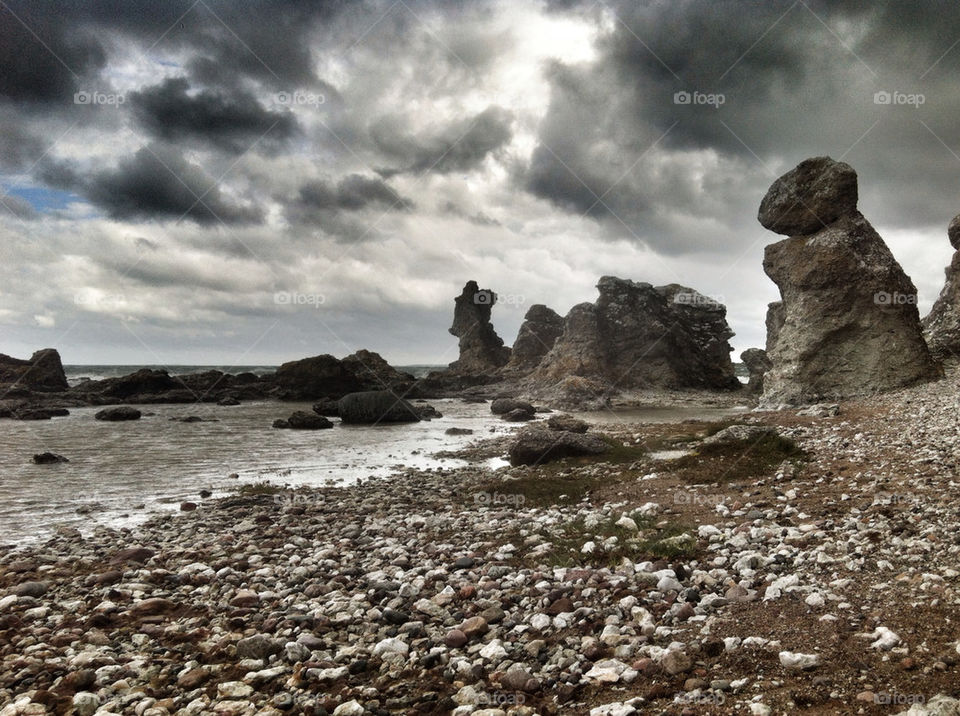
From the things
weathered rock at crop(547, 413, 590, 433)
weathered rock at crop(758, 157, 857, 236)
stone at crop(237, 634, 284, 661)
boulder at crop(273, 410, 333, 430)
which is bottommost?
stone at crop(237, 634, 284, 661)

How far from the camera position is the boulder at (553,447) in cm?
1998

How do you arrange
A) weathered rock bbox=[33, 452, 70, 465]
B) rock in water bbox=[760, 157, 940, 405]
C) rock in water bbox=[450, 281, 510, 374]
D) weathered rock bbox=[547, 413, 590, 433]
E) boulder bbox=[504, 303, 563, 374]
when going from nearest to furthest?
weathered rock bbox=[33, 452, 70, 465] → rock in water bbox=[760, 157, 940, 405] → weathered rock bbox=[547, 413, 590, 433] → boulder bbox=[504, 303, 563, 374] → rock in water bbox=[450, 281, 510, 374]

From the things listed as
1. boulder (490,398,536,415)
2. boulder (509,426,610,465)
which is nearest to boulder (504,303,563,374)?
boulder (490,398,536,415)

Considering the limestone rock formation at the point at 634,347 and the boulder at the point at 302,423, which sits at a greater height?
the limestone rock formation at the point at 634,347

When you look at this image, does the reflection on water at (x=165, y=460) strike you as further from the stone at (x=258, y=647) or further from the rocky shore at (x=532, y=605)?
the stone at (x=258, y=647)

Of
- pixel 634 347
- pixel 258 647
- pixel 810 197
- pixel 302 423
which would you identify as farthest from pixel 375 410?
pixel 634 347

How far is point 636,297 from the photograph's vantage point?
2904 inches

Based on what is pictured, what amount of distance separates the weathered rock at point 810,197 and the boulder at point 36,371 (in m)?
69.2

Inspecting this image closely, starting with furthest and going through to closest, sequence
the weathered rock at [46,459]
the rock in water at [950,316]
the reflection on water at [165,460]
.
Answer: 1. the rock in water at [950,316]
2. the weathered rock at [46,459]
3. the reflection on water at [165,460]

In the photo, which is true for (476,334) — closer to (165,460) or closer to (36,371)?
(36,371)

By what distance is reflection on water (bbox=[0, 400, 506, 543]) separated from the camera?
599 inches

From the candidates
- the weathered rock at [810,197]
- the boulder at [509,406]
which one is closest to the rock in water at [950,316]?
the weathered rock at [810,197]

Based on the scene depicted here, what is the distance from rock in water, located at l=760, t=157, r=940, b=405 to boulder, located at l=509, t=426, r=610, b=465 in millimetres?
12552

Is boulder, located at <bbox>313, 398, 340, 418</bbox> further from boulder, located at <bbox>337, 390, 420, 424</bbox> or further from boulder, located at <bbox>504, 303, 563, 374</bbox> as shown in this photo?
boulder, located at <bbox>504, 303, 563, 374</bbox>
